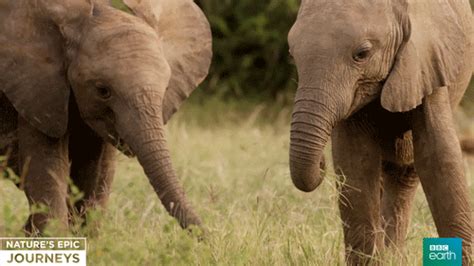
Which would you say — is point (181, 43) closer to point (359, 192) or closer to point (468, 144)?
point (359, 192)

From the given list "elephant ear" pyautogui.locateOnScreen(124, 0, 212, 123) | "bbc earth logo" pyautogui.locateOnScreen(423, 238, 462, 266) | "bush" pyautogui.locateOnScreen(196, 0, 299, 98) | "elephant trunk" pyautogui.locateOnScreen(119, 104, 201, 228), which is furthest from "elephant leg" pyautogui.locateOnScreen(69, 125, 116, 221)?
"bush" pyautogui.locateOnScreen(196, 0, 299, 98)

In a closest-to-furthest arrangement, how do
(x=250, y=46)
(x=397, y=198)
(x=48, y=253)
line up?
(x=48, y=253), (x=397, y=198), (x=250, y=46)

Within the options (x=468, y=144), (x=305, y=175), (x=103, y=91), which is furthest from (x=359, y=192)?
(x=468, y=144)

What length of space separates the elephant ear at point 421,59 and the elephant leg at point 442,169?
0.13 m

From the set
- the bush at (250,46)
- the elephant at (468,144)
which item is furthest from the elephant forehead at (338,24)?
the bush at (250,46)

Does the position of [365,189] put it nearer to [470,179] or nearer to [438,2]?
[438,2]

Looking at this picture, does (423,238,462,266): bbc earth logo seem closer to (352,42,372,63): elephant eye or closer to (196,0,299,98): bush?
(352,42,372,63): elephant eye

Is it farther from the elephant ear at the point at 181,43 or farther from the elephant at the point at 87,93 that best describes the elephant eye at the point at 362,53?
the elephant ear at the point at 181,43

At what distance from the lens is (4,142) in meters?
8.47

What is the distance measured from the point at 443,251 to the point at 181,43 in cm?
227

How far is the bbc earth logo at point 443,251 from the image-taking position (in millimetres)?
7273

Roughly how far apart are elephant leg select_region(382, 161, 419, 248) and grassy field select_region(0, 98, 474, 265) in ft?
0.43

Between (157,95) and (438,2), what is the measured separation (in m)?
1.61

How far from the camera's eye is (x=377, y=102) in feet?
24.9
